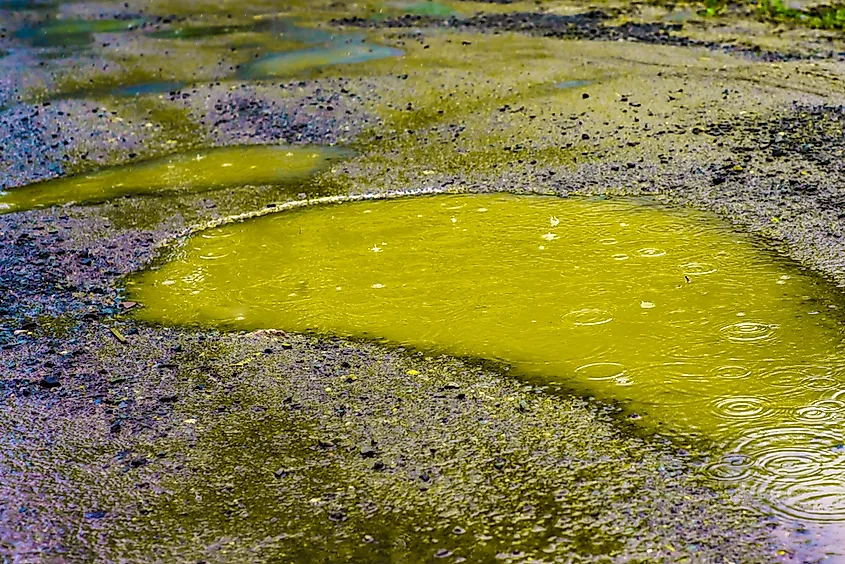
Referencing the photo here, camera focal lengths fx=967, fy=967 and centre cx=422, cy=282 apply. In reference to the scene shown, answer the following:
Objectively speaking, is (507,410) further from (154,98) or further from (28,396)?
(154,98)

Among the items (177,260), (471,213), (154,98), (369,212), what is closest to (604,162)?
(471,213)

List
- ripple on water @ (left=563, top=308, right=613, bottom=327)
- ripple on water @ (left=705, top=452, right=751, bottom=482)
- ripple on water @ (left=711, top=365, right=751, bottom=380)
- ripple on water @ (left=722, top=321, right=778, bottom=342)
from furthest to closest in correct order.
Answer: ripple on water @ (left=563, top=308, right=613, bottom=327)
ripple on water @ (left=722, top=321, right=778, bottom=342)
ripple on water @ (left=711, top=365, right=751, bottom=380)
ripple on water @ (left=705, top=452, right=751, bottom=482)

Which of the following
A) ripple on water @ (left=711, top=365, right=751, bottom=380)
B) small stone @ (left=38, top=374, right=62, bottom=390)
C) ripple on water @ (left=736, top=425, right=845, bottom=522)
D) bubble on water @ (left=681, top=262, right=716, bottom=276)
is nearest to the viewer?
ripple on water @ (left=736, top=425, right=845, bottom=522)

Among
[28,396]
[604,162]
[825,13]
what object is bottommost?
[28,396]

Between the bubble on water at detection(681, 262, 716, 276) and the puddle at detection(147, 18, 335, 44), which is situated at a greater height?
the puddle at detection(147, 18, 335, 44)

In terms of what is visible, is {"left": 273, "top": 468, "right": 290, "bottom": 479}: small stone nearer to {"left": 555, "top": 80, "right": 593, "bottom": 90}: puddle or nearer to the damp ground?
the damp ground

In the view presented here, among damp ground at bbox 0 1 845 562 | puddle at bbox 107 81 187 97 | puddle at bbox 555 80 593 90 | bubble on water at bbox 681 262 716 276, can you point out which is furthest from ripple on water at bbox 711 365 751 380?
puddle at bbox 107 81 187 97

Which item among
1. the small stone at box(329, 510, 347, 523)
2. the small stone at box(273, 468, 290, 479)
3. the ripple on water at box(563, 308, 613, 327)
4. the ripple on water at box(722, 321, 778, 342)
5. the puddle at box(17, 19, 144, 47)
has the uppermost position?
the puddle at box(17, 19, 144, 47)
